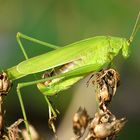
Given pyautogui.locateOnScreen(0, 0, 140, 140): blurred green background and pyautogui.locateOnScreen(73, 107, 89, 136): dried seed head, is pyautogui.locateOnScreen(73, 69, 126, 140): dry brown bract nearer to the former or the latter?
pyautogui.locateOnScreen(73, 107, 89, 136): dried seed head

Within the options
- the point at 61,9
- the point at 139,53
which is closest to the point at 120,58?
the point at 139,53

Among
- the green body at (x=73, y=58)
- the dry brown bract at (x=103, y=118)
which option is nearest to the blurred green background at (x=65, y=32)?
the green body at (x=73, y=58)

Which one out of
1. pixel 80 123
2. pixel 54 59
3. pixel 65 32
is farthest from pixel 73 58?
pixel 65 32

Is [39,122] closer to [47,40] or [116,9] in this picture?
[47,40]

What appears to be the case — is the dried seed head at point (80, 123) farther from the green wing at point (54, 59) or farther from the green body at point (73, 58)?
the green wing at point (54, 59)

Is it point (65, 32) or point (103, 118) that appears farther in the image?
point (65, 32)

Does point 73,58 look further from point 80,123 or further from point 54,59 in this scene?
point 80,123
